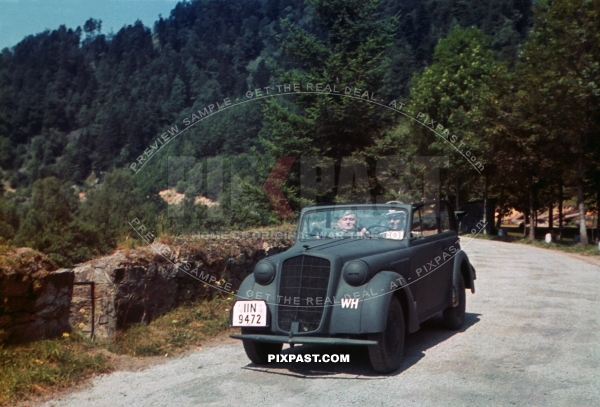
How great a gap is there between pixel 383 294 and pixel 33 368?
359 centimetres

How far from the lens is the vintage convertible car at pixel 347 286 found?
623cm

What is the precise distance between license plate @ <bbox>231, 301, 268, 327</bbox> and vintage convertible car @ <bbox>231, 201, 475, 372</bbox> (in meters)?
0.01

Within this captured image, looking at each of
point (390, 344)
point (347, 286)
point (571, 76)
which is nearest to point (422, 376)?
point (390, 344)

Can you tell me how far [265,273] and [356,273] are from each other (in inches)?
41.8

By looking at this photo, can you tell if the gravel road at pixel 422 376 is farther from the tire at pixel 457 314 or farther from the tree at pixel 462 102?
the tree at pixel 462 102

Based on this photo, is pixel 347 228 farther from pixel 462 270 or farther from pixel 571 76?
pixel 571 76

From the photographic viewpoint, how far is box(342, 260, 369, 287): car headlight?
6332 millimetres

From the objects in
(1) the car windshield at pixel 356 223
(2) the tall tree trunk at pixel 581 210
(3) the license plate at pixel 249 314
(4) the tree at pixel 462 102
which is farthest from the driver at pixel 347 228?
(4) the tree at pixel 462 102

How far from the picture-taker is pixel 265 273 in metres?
6.74

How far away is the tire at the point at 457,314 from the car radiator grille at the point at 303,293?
2.85 meters

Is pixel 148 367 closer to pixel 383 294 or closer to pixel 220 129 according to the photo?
pixel 383 294

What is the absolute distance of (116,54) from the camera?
109 metres

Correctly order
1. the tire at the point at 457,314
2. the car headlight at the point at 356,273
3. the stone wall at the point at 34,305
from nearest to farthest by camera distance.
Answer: the stone wall at the point at 34,305 → the car headlight at the point at 356,273 → the tire at the point at 457,314

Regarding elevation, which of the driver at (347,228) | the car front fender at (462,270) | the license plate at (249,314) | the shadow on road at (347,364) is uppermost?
the driver at (347,228)
